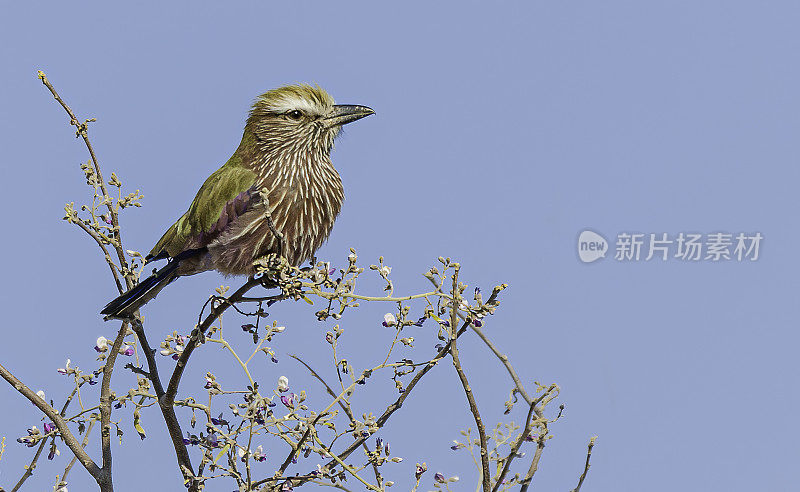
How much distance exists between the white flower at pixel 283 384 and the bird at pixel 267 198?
0.92 meters

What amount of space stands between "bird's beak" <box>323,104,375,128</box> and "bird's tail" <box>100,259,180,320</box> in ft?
3.87

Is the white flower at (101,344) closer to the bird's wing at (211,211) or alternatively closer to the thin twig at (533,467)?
the bird's wing at (211,211)

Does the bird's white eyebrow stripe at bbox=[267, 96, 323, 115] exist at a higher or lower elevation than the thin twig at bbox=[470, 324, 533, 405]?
higher

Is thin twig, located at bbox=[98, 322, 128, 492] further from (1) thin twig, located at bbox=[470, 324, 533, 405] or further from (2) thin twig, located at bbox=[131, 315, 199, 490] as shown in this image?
(1) thin twig, located at bbox=[470, 324, 533, 405]

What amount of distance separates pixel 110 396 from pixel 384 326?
54.7 inches

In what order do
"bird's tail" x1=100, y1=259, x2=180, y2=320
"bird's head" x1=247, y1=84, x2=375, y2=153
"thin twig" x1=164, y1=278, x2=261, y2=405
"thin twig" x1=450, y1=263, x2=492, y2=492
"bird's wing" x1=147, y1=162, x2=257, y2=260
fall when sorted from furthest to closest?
"bird's head" x1=247, y1=84, x2=375, y2=153
"bird's wing" x1=147, y1=162, x2=257, y2=260
"bird's tail" x1=100, y1=259, x2=180, y2=320
"thin twig" x1=164, y1=278, x2=261, y2=405
"thin twig" x1=450, y1=263, x2=492, y2=492

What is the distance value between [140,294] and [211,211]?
1.94 feet

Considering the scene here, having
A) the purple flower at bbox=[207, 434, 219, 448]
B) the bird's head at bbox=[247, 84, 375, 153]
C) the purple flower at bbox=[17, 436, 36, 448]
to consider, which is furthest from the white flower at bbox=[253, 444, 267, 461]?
the bird's head at bbox=[247, 84, 375, 153]

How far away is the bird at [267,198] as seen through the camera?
179 inches

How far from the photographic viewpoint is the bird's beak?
516cm

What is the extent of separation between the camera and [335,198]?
16.3 ft

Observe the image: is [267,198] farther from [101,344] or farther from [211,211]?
[101,344]

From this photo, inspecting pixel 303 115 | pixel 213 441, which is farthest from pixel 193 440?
pixel 303 115

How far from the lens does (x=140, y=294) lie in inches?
172
